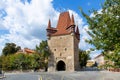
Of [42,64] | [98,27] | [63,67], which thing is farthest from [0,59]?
[98,27]

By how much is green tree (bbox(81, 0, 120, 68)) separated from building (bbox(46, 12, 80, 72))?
6837cm

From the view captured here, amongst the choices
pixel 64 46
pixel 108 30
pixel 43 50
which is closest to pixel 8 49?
pixel 43 50

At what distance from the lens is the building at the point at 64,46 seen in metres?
79.9

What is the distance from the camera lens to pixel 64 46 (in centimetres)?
8200

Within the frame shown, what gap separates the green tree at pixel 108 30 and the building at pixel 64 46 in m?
68.4

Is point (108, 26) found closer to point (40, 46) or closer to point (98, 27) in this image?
point (98, 27)

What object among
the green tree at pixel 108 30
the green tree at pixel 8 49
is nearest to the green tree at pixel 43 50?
the green tree at pixel 8 49

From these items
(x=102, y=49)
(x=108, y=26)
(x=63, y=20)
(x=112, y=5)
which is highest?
(x=63, y=20)

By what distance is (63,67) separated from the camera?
83250 millimetres

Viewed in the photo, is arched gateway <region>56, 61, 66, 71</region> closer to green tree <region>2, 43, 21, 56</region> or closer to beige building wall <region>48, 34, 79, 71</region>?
beige building wall <region>48, 34, 79, 71</region>

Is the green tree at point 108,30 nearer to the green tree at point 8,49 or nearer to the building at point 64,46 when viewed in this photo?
the building at point 64,46

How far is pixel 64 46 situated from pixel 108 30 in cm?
7252

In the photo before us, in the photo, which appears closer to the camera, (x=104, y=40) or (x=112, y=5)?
(x=104, y=40)

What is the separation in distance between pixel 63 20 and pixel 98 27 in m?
77.8
